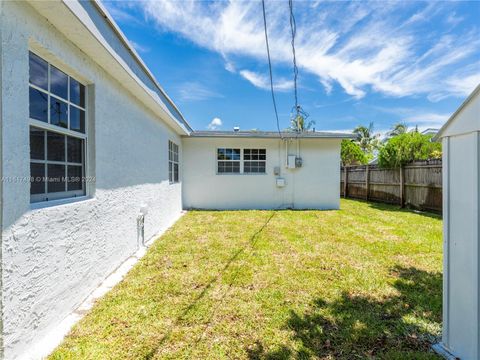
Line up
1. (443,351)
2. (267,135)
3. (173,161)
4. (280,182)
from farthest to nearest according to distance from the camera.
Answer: (280,182) < (267,135) < (173,161) < (443,351)

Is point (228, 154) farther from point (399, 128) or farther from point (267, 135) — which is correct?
point (399, 128)

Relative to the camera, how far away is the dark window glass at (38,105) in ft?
7.35

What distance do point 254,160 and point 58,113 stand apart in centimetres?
839

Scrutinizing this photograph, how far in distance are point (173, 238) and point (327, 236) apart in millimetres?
3841

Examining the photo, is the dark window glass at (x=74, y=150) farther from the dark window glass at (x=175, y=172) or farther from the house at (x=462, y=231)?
the dark window glass at (x=175, y=172)

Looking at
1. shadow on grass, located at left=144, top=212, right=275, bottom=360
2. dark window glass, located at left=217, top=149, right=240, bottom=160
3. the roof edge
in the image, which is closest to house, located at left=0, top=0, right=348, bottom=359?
shadow on grass, located at left=144, top=212, right=275, bottom=360

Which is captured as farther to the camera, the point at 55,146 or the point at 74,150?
the point at 74,150

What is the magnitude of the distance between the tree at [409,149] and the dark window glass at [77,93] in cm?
1171

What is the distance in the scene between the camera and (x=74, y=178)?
299 centimetres

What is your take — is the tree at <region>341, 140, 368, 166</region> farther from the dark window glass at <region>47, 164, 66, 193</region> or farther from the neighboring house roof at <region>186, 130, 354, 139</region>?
the dark window glass at <region>47, 164, 66, 193</region>

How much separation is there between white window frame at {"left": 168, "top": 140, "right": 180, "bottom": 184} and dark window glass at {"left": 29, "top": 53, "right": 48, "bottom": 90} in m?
5.59

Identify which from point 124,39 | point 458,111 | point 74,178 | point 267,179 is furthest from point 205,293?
point 267,179

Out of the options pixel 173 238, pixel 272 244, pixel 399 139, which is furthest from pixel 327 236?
pixel 399 139

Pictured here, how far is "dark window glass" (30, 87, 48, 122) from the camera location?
224 cm
